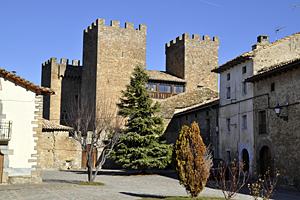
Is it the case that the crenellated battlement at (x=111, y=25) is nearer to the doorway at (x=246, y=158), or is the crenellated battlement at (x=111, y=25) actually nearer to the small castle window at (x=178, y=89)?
the small castle window at (x=178, y=89)

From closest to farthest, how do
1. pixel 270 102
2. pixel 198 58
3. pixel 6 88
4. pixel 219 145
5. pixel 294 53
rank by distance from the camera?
pixel 6 88 → pixel 270 102 → pixel 294 53 → pixel 219 145 → pixel 198 58

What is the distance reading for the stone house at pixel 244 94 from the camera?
23688mm

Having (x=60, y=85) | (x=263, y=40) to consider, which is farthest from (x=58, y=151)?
(x=60, y=85)

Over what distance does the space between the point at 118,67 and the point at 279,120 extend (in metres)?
25.4

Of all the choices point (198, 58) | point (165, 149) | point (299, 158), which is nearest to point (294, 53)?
point (299, 158)

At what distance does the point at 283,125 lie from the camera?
66.6 ft

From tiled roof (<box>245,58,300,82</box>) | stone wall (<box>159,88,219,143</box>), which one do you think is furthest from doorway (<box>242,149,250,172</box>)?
stone wall (<box>159,88,219,143</box>)

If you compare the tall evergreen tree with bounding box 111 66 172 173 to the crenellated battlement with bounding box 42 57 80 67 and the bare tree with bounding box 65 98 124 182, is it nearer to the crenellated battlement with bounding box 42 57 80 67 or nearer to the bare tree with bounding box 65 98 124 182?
the bare tree with bounding box 65 98 124 182

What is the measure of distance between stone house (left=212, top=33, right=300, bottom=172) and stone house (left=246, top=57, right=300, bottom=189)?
20.7 inches

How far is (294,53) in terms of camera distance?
78.9ft

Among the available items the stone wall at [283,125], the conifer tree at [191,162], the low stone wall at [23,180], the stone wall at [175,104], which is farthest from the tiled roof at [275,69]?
the low stone wall at [23,180]

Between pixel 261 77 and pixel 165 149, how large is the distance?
Answer: 322 inches

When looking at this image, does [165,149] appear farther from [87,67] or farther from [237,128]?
[87,67]

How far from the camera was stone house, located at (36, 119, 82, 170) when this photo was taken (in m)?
32.2
